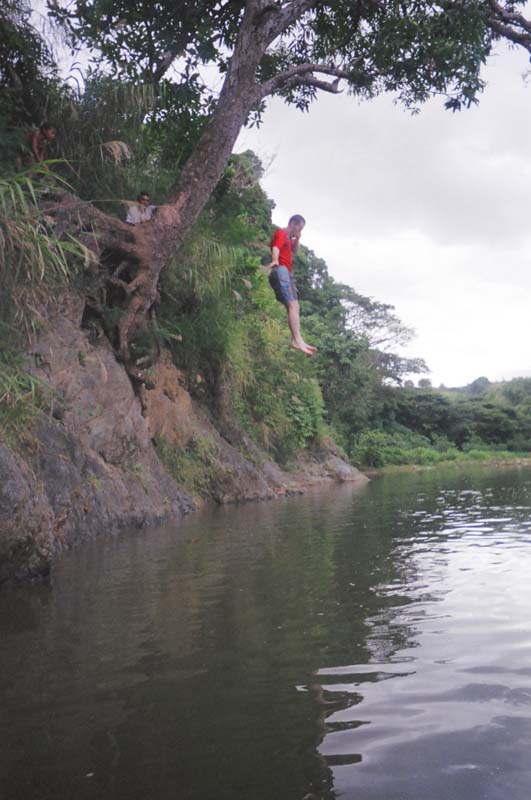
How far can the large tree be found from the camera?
7.98 meters

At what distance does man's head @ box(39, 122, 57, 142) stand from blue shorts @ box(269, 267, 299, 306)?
3.87 m

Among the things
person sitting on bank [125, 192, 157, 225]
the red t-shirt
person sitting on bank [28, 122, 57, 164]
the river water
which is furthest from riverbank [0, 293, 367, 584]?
the red t-shirt

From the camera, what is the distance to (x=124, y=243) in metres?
8.27

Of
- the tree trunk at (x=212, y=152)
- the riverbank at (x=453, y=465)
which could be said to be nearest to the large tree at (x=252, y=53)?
the tree trunk at (x=212, y=152)

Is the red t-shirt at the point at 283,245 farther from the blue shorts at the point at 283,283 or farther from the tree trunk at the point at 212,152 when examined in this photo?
the tree trunk at the point at 212,152

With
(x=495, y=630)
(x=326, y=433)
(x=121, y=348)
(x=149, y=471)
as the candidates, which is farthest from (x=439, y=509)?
(x=326, y=433)

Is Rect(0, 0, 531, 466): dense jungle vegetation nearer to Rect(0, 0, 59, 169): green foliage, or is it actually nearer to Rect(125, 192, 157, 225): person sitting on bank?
Rect(0, 0, 59, 169): green foliage

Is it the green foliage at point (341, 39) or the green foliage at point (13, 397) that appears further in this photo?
the green foliage at point (341, 39)

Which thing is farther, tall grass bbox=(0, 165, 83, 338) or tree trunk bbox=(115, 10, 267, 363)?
tree trunk bbox=(115, 10, 267, 363)

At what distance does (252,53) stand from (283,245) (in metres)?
2.85

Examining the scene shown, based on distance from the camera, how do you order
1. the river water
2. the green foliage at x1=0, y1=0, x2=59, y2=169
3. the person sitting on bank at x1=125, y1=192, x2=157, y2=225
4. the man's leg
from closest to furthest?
the river water → the man's leg → the person sitting on bank at x1=125, y1=192, x2=157, y2=225 → the green foliage at x1=0, y1=0, x2=59, y2=169

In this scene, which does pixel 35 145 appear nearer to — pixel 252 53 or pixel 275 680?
pixel 252 53

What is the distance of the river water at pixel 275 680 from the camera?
2043 mm

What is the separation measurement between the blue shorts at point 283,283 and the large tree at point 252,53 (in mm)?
1696
